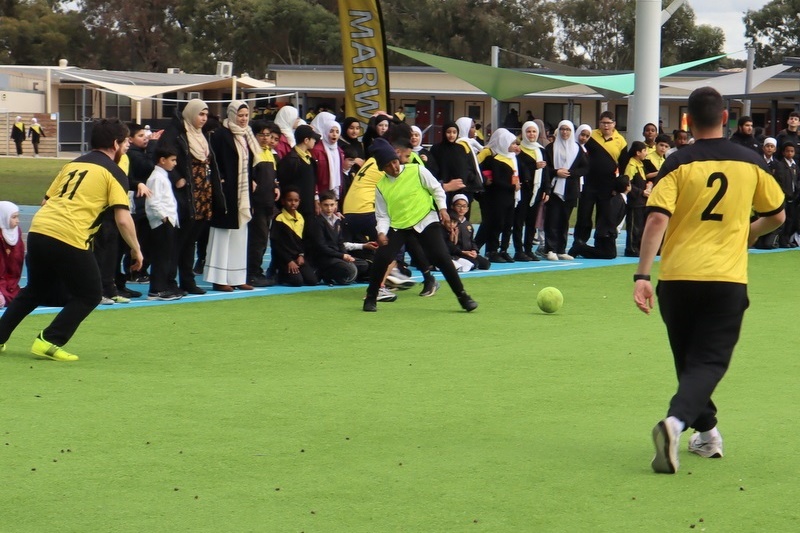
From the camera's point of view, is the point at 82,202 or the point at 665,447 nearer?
the point at 665,447

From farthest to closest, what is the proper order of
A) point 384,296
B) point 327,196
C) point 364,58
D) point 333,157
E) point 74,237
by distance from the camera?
point 364,58 < point 333,157 < point 327,196 < point 384,296 < point 74,237

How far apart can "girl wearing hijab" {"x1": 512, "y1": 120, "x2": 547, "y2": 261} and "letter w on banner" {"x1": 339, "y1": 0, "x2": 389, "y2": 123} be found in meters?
2.40

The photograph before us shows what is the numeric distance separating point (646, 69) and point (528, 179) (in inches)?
230

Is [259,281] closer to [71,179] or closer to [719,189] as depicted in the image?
[71,179]

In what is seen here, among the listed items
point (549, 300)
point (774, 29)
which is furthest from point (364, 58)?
point (774, 29)

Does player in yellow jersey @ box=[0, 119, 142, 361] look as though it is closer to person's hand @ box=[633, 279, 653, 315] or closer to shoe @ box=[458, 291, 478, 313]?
shoe @ box=[458, 291, 478, 313]

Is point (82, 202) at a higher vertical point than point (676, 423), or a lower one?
higher

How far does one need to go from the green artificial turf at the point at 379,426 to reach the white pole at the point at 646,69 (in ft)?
33.3

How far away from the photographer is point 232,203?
42.9ft

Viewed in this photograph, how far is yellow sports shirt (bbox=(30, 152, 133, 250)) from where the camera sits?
352 inches

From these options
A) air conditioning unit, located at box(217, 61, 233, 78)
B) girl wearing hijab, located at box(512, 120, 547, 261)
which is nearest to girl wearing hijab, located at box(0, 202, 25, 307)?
girl wearing hijab, located at box(512, 120, 547, 261)

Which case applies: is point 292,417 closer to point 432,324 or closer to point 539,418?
point 539,418

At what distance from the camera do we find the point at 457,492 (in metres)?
5.62

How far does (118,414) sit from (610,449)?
2858mm
